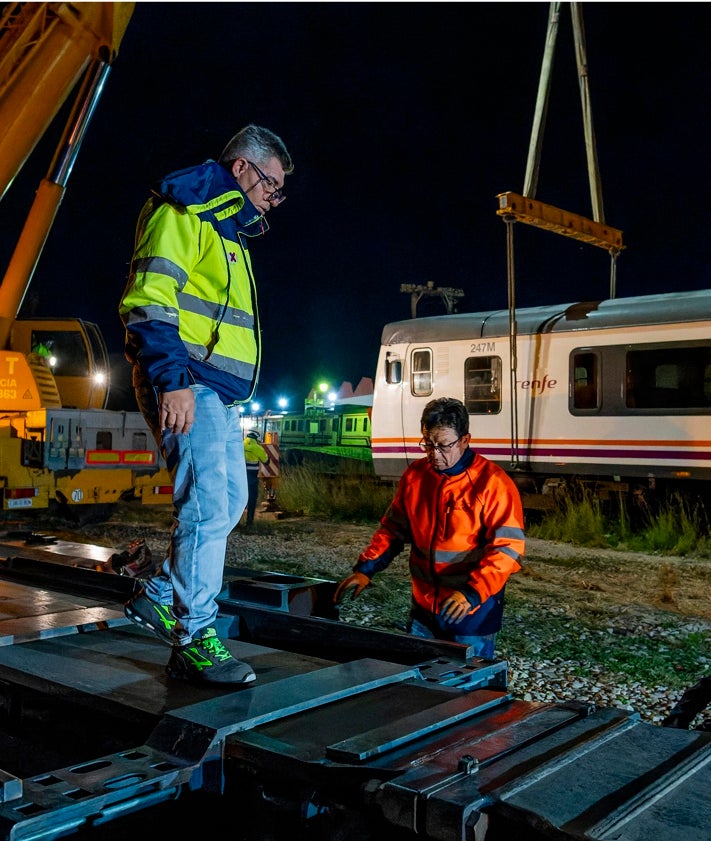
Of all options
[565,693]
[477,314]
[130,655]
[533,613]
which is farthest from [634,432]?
[130,655]

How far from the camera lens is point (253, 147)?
310cm

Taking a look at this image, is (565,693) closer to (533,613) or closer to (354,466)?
(533,613)

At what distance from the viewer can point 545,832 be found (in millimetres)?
1645

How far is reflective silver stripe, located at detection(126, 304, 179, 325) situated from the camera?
8.92 ft

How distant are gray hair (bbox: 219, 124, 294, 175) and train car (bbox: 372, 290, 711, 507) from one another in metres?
9.13

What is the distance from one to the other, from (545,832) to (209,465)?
1.65 metres

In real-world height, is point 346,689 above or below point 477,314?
below

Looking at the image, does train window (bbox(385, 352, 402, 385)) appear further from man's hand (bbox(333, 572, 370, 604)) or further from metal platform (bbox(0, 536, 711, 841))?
metal platform (bbox(0, 536, 711, 841))

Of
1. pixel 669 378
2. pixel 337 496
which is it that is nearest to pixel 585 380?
pixel 669 378

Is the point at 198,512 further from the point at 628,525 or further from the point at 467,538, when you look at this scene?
the point at 628,525

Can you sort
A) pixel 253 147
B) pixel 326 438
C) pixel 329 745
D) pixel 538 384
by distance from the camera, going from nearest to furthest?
pixel 329 745, pixel 253 147, pixel 538 384, pixel 326 438

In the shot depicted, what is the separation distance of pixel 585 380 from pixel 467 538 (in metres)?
8.99

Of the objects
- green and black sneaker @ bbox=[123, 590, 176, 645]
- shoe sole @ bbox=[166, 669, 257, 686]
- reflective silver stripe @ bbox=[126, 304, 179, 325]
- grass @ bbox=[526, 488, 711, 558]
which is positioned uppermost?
reflective silver stripe @ bbox=[126, 304, 179, 325]

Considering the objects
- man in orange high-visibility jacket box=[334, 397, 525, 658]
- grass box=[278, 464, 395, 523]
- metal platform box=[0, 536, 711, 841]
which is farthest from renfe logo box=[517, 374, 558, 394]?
metal platform box=[0, 536, 711, 841]
